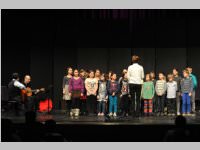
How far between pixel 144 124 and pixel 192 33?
27.9 ft

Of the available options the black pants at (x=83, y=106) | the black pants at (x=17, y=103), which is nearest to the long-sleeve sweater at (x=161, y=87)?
the black pants at (x=83, y=106)

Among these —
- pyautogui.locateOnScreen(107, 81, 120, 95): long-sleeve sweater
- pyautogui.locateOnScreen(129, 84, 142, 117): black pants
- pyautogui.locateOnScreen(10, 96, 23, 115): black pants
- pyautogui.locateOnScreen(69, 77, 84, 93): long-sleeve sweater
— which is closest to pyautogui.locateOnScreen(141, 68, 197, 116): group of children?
pyautogui.locateOnScreen(107, 81, 120, 95): long-sleeve sweater

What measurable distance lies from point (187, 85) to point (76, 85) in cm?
332

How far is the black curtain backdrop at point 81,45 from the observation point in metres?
17.1

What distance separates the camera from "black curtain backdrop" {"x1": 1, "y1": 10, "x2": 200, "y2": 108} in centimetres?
1712

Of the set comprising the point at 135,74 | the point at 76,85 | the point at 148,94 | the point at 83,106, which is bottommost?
the point at 83,106

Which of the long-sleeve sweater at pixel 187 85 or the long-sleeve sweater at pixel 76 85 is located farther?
the long-sleeve sweater at pixel 187 85

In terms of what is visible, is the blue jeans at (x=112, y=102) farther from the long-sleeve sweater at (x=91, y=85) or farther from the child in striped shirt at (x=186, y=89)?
the child in striped shirt at (x=186, y=89)

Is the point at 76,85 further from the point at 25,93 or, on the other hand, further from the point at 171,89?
the point at 171,89

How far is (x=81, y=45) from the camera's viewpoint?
56.6ft

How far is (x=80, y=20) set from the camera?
17.2 m

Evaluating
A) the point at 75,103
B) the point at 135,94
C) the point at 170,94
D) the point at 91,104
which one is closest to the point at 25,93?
the point at 75,103

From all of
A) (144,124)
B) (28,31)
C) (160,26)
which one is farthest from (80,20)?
(144,124)

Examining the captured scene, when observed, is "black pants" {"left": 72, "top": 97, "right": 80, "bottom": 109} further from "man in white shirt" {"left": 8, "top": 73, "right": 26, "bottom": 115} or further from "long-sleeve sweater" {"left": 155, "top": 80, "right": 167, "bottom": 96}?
"long-sleeve sweater" {"left": 155, "top": 80, "right": 167, "bottom": 96}
